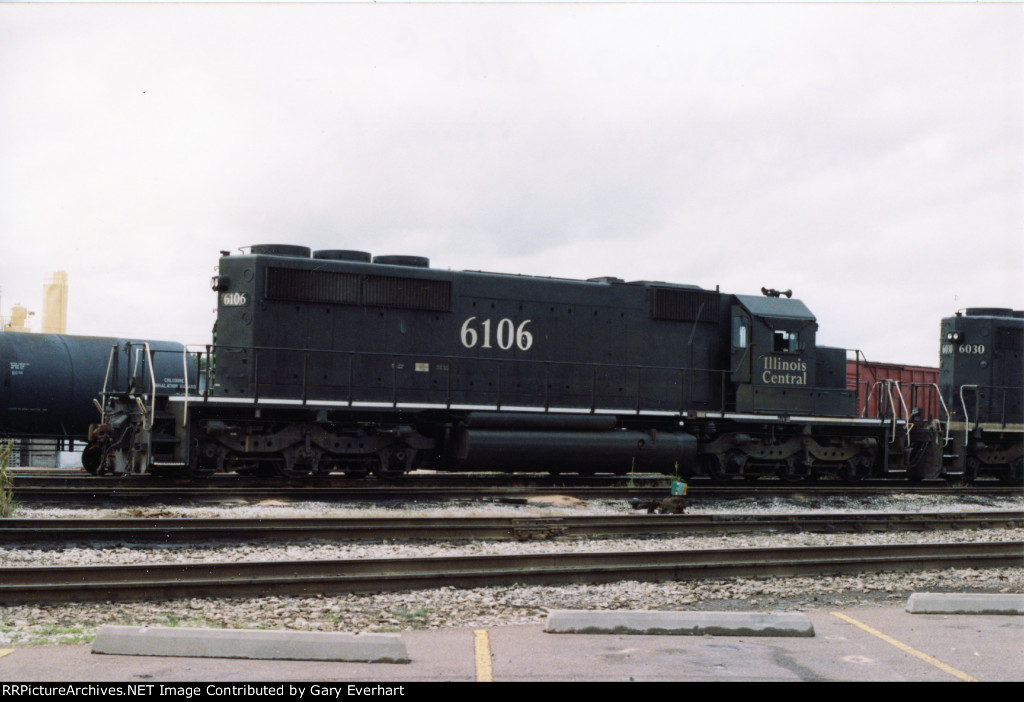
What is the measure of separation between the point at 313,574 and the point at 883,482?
1384 cm

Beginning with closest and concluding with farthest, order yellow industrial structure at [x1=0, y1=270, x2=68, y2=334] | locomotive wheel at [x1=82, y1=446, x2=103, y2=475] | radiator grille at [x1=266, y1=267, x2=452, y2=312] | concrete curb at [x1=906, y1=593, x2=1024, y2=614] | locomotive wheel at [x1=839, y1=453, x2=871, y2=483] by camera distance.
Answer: concrete curb at [x1=906, y1=593, x2=1024, y2=614]
radiator grille at [x1=266, y1=267, x2=452, y2=312]
locomotive wheel at [x1=82, y1=446, x2=103, y2=475]
locomotive wheel at [x1=839, y1=453, x2=871, y2=483]
yellow industrial structure at [x1=0, y1=270, x2=68, y2=334]

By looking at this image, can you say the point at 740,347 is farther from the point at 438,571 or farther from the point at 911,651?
the point at 911,651

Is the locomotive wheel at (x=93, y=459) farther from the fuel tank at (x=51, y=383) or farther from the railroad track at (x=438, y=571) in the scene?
the railroad track at (x=438, y=571)

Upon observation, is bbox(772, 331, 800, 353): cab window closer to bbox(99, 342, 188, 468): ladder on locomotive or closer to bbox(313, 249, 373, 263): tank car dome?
bbox(313, 249, 373, 263): tank car dome

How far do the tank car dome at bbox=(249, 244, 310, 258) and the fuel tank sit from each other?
484cm

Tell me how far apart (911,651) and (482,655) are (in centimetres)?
256

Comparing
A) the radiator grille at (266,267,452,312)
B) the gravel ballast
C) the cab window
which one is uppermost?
the radiator grille at (266,267,452,312)

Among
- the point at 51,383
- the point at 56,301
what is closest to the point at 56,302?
the point at 56,301

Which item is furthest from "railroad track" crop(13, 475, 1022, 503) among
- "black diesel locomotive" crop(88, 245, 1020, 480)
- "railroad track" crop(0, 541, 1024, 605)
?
"railroad track" crop(0, 541, 1024, 605)

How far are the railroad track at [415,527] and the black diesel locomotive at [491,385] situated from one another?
3838 mm

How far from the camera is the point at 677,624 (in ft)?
18.7

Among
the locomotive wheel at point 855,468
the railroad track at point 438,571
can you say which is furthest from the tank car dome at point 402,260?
the locomotive wheel at point 855,468

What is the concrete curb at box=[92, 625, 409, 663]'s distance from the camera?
4.84 metres

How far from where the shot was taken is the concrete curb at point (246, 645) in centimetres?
484
